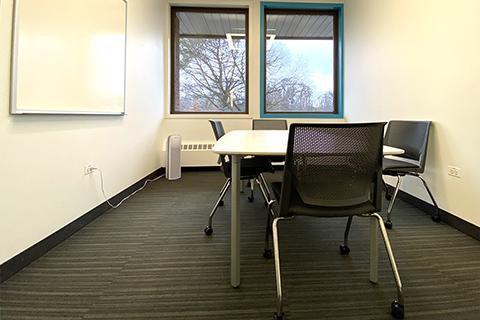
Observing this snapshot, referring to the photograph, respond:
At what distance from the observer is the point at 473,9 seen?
6.72ft

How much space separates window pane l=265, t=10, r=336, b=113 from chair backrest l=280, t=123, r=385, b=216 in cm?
376

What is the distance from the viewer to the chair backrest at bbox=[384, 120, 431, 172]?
2451mm

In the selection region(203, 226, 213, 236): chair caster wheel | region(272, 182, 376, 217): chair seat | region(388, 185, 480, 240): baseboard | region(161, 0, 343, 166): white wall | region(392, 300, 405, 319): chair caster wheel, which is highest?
region(161, 0, 343, 166): white wall

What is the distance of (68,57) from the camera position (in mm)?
1952

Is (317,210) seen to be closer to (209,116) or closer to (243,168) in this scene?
(243,168)

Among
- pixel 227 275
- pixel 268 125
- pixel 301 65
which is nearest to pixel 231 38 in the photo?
pixel 301 65

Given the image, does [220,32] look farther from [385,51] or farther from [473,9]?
[473,9]

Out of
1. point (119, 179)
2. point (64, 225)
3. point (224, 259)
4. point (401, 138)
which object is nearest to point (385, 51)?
point (401, 138)

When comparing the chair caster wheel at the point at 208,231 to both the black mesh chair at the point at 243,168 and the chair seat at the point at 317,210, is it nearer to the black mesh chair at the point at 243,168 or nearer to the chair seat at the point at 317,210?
the black mesh chair at the point at 243,168

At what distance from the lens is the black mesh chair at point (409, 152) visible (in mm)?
2375

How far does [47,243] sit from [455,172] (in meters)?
3.01

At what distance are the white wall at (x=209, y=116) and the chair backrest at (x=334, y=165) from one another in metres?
3.48

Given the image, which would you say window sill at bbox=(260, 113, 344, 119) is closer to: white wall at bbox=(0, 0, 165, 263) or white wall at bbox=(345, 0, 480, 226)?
white wall at bbox=(345, 0, 480, 226)

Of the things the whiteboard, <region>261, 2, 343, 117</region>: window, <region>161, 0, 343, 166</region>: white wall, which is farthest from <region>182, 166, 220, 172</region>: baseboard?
the whiteboard
